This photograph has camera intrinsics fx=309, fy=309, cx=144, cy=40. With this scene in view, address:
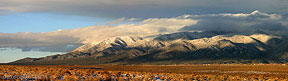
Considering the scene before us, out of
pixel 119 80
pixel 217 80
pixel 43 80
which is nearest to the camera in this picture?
pixel 43 80

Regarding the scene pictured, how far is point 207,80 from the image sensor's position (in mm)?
39094

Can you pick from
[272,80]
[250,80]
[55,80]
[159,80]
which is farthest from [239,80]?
[55,80]

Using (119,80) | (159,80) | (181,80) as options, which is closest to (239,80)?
(181,80)

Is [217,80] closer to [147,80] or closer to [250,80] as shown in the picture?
[250,80]

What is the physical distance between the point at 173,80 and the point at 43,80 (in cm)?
1488

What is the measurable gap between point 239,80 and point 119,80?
1563 cm

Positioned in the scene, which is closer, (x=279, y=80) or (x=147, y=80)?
(x=147, y=80)

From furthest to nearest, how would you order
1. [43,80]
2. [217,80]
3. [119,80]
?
[217,80] < [119,80] < [43,80]

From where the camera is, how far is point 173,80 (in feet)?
121

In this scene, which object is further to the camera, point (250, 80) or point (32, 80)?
point (250, 80)

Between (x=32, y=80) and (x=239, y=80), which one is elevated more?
(x=32, y=80)

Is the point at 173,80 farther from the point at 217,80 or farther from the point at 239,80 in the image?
the point at 239,80

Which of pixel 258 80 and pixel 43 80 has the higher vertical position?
pixel 43 80

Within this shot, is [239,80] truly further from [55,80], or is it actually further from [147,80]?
[55,80]
